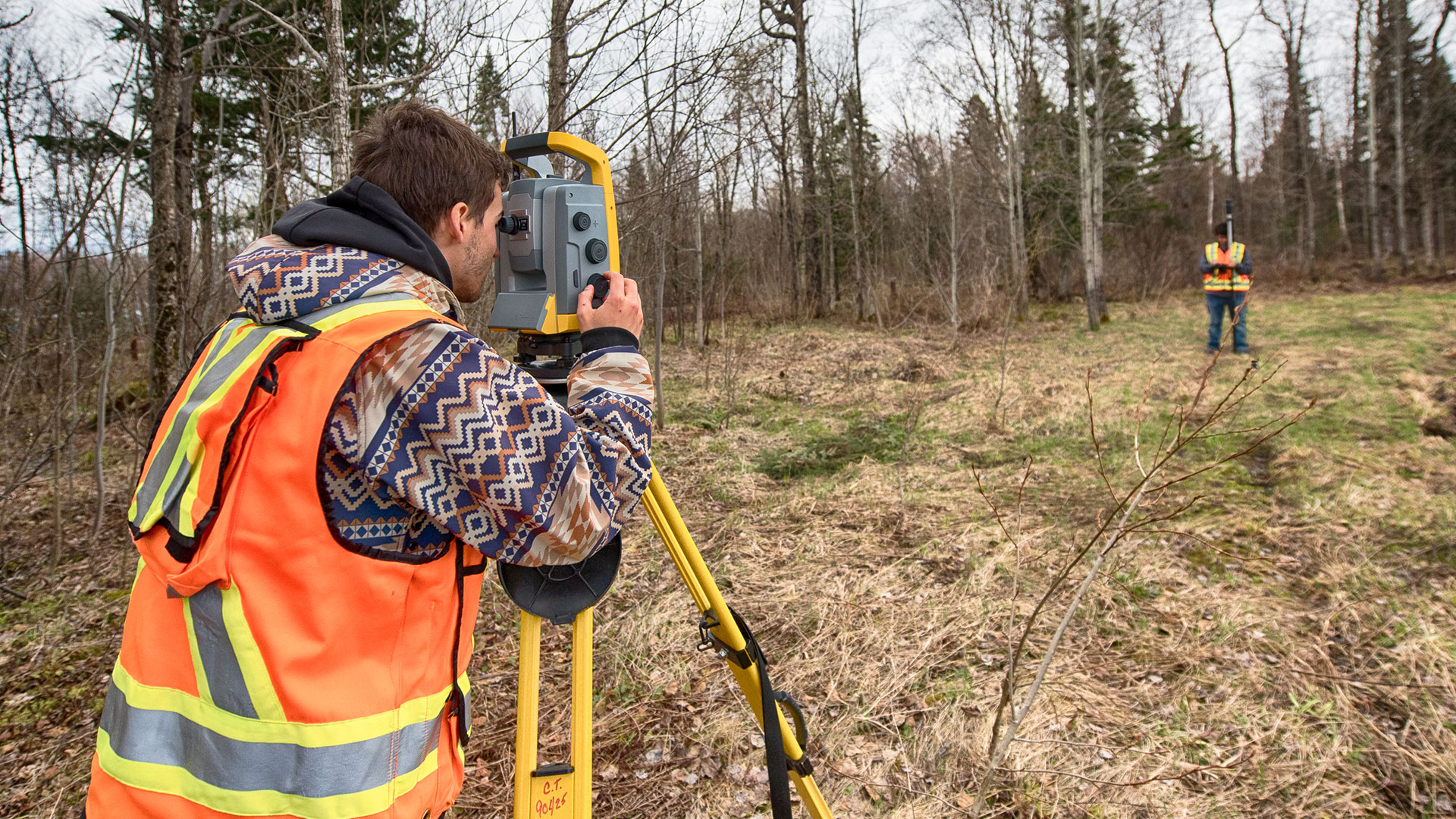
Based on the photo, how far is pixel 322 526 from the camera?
36.2 inches

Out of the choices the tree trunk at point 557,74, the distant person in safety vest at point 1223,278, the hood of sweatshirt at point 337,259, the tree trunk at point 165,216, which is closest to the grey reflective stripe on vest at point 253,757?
the hood of sweatshirt at point 337,259

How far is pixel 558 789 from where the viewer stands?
1.36m

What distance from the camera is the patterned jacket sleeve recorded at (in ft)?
3.09

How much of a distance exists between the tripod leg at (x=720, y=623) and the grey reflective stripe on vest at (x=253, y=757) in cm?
65

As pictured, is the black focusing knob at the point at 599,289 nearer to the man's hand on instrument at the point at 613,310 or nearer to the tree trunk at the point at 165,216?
the man's hand on instrument at the point at 613,310

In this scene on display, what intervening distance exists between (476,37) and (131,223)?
8.97 feet

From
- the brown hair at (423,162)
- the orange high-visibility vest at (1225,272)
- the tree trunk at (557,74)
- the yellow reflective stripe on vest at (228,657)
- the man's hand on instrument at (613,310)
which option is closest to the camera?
the yellow reflective stripe on vest at (228,657)

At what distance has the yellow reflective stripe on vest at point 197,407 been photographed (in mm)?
908

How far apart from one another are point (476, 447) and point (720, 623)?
83cm

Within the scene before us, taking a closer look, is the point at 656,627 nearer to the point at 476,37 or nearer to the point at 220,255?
the point at 476,37

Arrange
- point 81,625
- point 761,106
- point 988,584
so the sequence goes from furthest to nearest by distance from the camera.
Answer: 1. point 761,106
2. point 81,625
3. point 988,584

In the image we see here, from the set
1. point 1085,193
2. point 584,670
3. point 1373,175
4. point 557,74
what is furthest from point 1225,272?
point 1373,175

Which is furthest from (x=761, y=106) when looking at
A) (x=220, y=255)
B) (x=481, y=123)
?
(x=220, y=255)

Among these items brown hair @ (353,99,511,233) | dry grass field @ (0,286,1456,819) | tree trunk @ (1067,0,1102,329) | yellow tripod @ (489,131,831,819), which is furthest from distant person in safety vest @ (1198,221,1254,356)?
brown hair @ (353,99,511,233)
